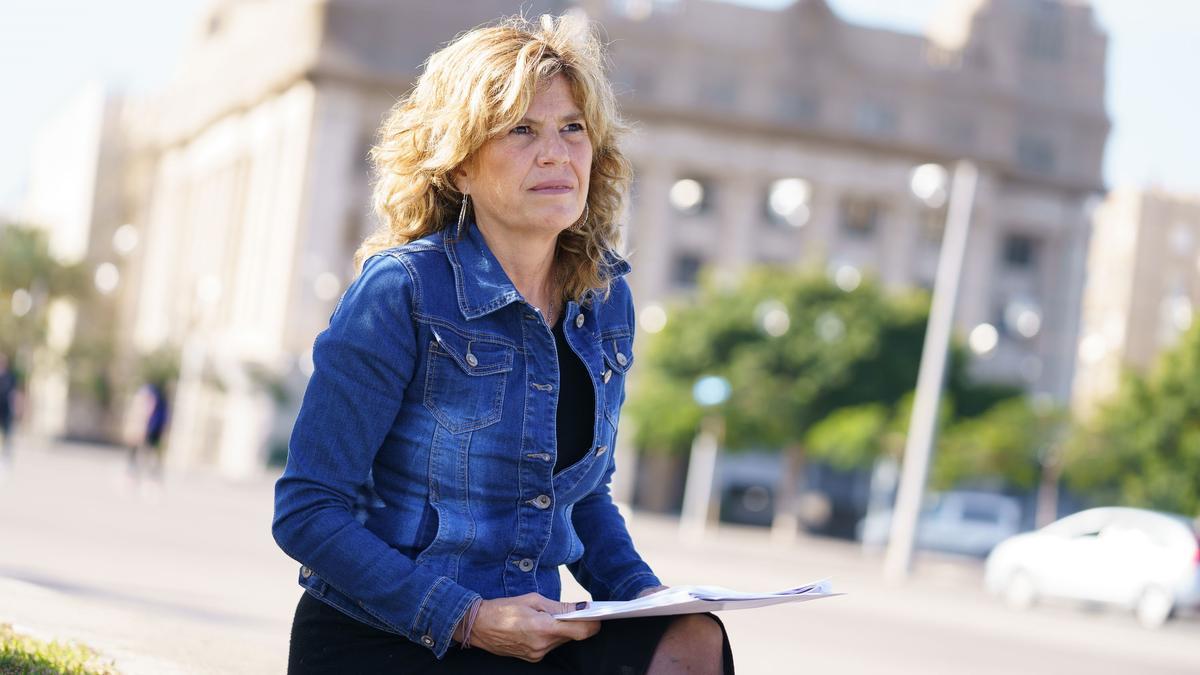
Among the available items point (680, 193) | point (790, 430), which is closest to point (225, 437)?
point (680, 193)

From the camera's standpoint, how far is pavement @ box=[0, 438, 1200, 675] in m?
5.53

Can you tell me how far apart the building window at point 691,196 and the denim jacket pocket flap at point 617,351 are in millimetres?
74094

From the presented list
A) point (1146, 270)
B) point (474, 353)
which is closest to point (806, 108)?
point (1146, 270)

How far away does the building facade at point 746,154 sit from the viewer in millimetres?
75312

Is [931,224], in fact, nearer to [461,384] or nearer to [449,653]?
[461,384]

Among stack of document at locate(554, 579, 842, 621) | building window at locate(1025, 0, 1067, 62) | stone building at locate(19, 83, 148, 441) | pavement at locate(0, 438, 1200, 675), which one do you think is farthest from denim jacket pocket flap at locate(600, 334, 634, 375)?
stone building at locate(19, 83, 148, 441)

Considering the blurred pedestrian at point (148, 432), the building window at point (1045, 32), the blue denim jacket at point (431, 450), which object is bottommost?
the blurred pedestrian at point (148, 432)

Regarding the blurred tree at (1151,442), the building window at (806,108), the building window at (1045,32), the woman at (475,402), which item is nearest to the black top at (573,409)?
the woman at (475,402)

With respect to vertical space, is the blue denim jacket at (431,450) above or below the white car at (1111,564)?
above

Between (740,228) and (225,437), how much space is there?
958 inches

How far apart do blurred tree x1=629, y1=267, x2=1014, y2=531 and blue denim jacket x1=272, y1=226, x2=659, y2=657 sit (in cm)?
5389

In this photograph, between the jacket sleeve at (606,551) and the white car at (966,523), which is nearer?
the jacket sleeve at (606,551)

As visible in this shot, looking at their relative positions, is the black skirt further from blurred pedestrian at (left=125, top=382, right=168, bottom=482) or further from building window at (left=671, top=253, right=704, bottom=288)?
building window at (left=671, top=253, right=704, bottom=288)

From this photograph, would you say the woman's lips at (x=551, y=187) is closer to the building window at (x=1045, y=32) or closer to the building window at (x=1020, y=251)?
the building window at (x=1020, y=251)
